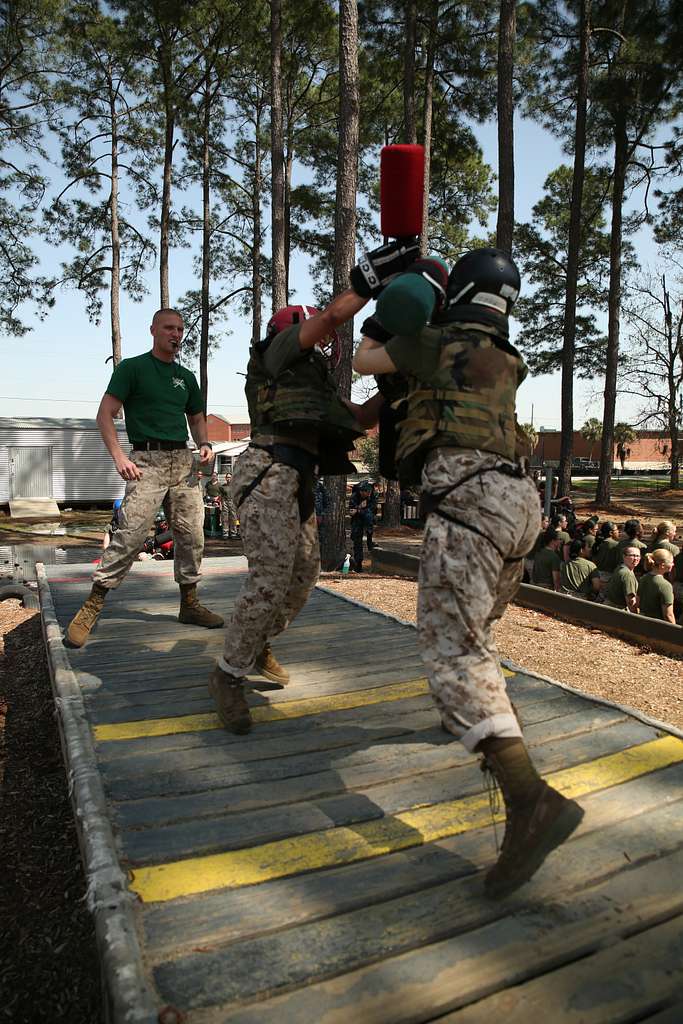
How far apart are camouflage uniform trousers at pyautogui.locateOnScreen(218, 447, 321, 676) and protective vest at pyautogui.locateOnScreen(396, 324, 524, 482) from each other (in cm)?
103

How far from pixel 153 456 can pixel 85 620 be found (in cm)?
121

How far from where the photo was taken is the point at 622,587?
855cm

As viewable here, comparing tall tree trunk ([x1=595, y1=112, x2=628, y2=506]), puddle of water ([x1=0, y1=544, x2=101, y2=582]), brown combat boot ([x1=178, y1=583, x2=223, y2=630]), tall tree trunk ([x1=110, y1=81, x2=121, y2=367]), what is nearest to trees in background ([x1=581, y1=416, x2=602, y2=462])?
tall tree trunk ([x1=595, y1=112, x2=628, y2=506])

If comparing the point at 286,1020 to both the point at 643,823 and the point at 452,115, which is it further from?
the point at 452,115

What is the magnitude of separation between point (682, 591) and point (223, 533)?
15061 millimetres

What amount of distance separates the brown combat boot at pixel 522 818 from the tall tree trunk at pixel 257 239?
85.0ft

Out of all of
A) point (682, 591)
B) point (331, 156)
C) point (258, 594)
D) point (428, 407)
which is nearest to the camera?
point (428, 407)

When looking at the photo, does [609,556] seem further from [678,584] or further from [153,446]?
[153,446]

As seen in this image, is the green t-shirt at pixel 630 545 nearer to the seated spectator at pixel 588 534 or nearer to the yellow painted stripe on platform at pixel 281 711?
the seated spectator at pixel 588 534

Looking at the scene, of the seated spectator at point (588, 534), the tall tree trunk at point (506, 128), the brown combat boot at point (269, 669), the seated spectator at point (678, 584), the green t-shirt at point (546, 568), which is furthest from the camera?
the tall tree trunk at point (506, 128)

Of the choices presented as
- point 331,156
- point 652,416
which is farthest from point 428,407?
point 652,416

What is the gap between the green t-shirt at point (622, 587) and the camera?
8500 mm

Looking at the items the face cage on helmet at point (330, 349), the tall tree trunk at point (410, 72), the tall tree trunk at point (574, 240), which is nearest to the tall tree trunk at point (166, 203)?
the tall tree trunk at point (410, 72)

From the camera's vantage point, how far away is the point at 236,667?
352 cm
